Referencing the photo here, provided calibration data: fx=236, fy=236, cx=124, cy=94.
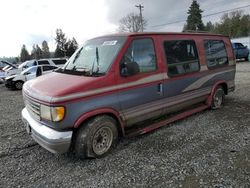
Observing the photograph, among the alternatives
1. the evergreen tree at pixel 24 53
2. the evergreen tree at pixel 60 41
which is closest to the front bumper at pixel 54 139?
the evergreen tree at pixel 60 41

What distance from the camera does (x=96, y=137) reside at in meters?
3.96

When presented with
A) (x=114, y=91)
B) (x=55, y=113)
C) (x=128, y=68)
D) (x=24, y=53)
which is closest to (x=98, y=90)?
(x=114, y=91)

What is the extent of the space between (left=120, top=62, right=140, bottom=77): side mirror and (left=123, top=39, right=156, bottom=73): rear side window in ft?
0.53

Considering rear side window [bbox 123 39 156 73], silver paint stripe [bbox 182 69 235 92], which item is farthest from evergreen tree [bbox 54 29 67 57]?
rear side window [bbox 123 39 156 73]

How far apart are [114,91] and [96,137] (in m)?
0.83

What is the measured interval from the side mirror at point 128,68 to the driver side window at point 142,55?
5cm

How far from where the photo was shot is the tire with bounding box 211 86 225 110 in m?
6.46

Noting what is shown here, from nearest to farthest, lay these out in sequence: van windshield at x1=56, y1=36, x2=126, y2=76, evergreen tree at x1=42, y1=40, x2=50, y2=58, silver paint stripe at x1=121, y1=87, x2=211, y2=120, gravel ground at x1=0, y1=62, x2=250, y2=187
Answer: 1. gravel ground at x1=0, y1=62, x2=250, y2=187
2. van windshield at x1=56, y1=36, x2=126, y2=76
3. silver paint stripe at x1=121, y1=87, x2=211, y2=120
4. evergreen tree at x1=42, y1=40, x2=50, y2=58

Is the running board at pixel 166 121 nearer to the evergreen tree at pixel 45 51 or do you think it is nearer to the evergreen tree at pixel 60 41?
the evergreen tree at pixel 60 41

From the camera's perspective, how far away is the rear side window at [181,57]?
16.3 ft

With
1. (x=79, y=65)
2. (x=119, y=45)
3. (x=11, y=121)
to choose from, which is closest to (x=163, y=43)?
(x=119, y=45)

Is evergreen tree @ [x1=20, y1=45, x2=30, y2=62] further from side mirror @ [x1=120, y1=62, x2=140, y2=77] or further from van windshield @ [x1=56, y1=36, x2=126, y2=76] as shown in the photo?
side mirror @ [x1=120, y1=62, x2=140, y2=77]

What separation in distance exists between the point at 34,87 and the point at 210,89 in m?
4.36

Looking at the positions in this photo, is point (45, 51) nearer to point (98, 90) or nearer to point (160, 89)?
point (160, 89)
